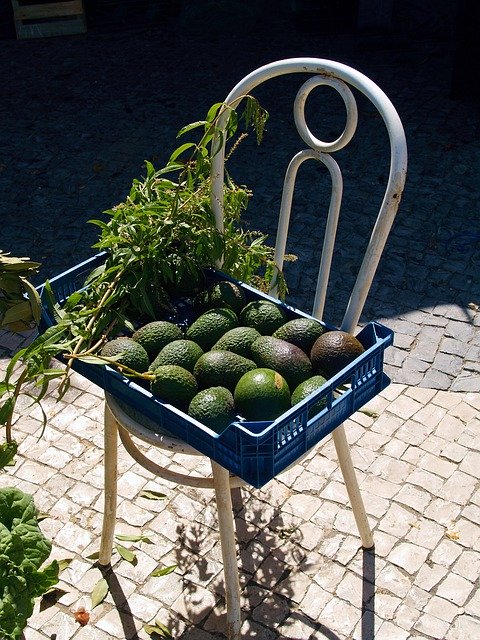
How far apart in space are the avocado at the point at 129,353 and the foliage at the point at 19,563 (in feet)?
2.15

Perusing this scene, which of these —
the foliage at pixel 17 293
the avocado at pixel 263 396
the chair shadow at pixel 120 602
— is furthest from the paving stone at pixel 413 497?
the foliage at pixel 17 293

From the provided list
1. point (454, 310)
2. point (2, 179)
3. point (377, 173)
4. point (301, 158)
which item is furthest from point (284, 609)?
point (2, 179)

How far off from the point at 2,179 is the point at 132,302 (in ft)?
12.8

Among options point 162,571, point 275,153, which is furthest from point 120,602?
point 275,153

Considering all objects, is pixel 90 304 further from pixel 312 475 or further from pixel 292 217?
pixel 292 217

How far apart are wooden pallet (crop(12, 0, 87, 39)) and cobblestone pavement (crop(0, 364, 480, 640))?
18.2 ft

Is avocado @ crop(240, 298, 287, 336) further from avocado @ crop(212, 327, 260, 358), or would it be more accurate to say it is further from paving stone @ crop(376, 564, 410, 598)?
paving stone @ crop(376, 564, 410, 598)

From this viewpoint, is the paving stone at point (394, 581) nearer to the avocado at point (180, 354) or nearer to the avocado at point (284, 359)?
the avocado at point (284, 359)

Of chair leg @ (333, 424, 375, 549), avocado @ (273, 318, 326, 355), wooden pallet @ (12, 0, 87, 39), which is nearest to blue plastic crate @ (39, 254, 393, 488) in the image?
avocado @ (273, 318, 326, 355)

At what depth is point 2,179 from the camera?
20.3 ft

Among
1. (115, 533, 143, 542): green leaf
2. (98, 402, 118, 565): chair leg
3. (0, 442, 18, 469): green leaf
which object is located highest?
(0, 442, 18, 469): green leaf

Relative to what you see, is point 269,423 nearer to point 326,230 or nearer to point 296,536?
point 326,230

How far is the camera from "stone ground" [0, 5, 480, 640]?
10.4ft

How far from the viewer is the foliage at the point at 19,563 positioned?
8.28ft
